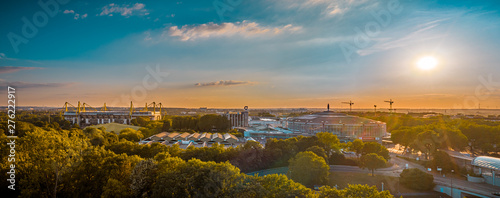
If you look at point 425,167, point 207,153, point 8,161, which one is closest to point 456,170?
point 425,167

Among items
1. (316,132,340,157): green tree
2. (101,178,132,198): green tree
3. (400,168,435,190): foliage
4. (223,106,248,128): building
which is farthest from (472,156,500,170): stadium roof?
(223,106,248,128): building

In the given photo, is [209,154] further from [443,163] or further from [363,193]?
[443,163]

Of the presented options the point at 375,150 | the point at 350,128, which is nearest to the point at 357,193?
the point at 375,150

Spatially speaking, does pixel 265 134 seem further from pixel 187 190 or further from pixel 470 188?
pixel 187 190

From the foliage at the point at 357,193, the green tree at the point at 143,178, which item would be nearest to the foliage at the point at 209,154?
the green tree at the point at 143,178

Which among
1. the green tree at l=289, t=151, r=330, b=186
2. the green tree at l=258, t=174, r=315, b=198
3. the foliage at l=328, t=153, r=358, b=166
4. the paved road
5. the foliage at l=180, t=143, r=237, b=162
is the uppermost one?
the green tree at l=258, t=174, r=315, b=198

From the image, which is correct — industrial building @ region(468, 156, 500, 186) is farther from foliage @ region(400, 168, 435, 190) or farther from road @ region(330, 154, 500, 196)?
foliage @ region(400, 168, 435, 190)
